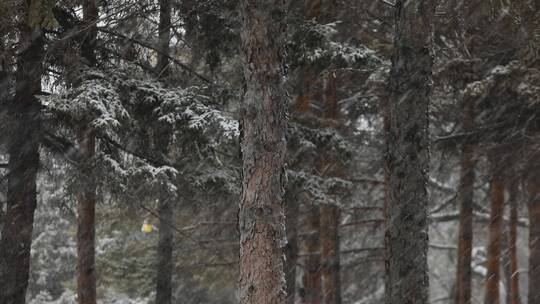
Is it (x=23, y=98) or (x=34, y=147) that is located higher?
(x=23, y=98)

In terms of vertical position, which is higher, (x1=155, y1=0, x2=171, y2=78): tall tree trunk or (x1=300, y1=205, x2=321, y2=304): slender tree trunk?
(x1=155, y1=0, x2=171, y2=78): tall tree trunk

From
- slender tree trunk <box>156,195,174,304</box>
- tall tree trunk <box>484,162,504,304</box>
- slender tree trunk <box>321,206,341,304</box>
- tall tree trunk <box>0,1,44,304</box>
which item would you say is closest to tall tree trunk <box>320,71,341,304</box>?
slender tree trunk <box>321,206,341,304</box>

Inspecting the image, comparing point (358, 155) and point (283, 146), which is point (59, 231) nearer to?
point (358, 155)

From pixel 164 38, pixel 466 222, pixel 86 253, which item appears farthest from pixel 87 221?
pixel 466 222

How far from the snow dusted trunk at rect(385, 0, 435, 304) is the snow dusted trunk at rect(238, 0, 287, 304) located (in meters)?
1.41

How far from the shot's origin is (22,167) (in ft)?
30.6

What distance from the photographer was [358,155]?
19141 mm

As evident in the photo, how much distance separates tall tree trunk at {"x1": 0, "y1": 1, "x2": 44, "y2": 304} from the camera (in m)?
9.17

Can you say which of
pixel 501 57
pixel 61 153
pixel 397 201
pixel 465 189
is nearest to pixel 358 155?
pixel 465 189

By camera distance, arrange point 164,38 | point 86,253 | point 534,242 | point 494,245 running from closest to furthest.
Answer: point 86,253
point 164,38
point 534,242
point 494,245

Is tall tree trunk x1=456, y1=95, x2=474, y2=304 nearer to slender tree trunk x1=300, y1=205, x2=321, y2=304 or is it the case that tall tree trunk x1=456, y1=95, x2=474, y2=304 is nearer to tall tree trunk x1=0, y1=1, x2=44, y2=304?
slender tree trunk x1=300, y1=205, x2=321, y2=304

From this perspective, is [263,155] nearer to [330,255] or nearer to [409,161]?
[409,161]

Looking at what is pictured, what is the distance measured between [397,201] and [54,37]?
20.9 feet

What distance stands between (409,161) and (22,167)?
5784mm
